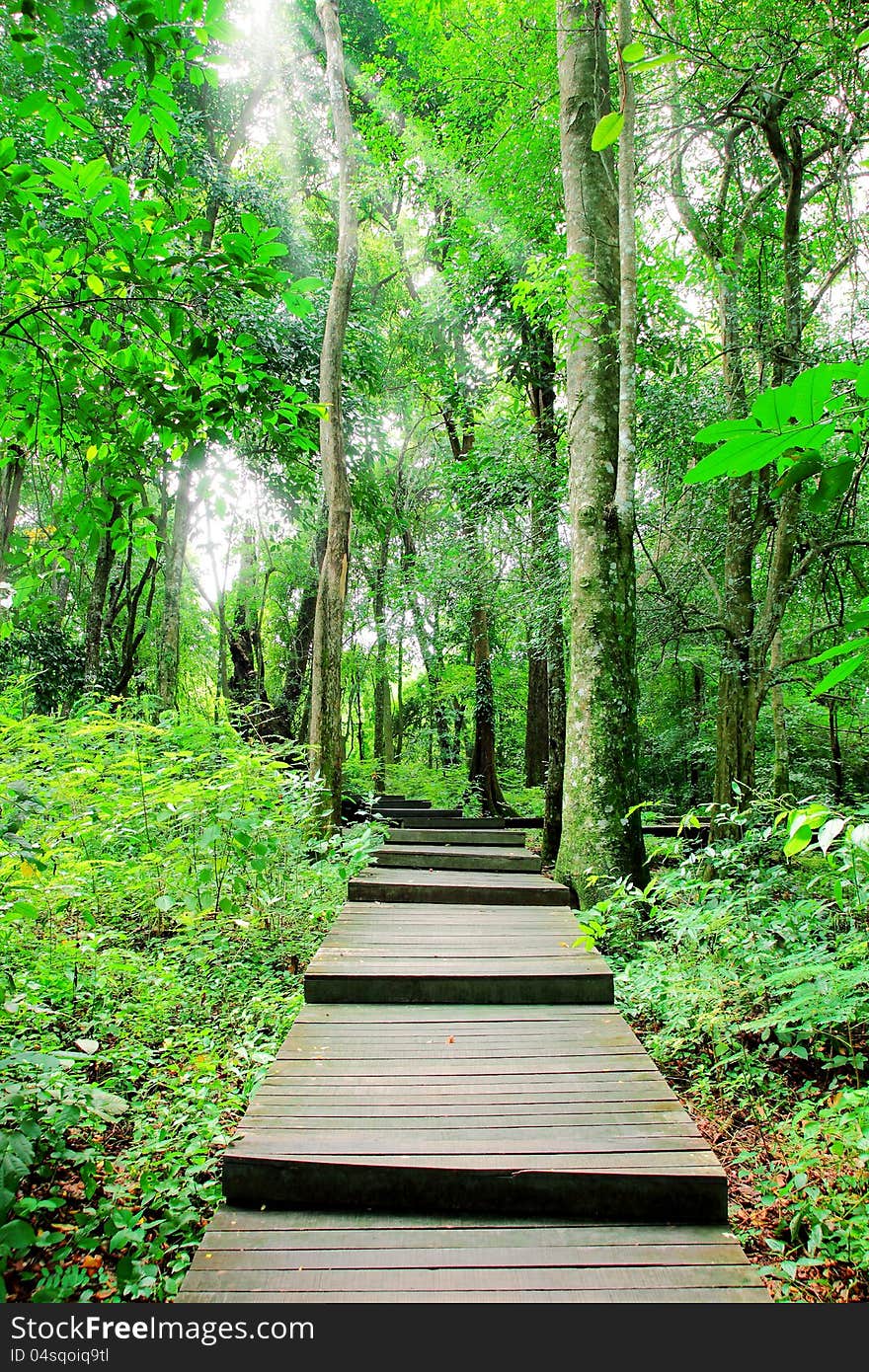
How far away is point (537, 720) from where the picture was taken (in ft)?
40.2

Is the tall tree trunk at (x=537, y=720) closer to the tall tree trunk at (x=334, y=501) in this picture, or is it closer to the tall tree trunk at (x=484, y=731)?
the tall tree trunk at (x=484, y=731)

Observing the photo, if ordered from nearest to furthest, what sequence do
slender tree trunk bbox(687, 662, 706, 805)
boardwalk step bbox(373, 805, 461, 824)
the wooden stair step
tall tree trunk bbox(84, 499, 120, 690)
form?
boardwalk step bbox(373, 805, 461, 824) → the wooden stair step → tall tree trunk bbox(84, 499, 120, 690) → slender tree trunk bbox(687, 662, 706, 805)

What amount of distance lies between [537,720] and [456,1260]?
417 inches

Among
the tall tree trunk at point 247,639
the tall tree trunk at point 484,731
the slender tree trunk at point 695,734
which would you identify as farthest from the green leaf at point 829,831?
the tall tree trunk at point 247,639

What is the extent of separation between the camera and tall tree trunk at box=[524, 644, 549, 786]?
37.9 ft

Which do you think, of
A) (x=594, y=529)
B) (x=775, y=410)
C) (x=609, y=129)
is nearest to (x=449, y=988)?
(x=775, y=410)

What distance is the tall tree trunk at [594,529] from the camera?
5086 millimetres

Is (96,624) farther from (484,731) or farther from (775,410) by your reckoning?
(775,410)

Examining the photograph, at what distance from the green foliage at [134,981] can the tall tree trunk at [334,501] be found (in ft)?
3.89

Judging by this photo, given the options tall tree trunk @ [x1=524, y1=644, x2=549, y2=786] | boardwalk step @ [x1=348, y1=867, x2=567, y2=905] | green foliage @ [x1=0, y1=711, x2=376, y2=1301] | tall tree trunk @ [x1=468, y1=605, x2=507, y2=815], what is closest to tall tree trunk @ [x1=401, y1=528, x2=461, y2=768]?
tall tree trunk @ [x1=468, y1=605, x2=507, y2=815]

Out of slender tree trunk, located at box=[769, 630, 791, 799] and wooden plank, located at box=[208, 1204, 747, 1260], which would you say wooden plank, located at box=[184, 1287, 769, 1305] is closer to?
wooden plank, located at box=[208, 1204, 747, 1260]

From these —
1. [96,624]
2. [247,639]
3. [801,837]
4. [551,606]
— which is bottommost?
[801,837]

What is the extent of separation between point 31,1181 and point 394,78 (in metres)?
17.2

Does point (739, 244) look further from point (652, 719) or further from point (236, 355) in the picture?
point (652, 719)
